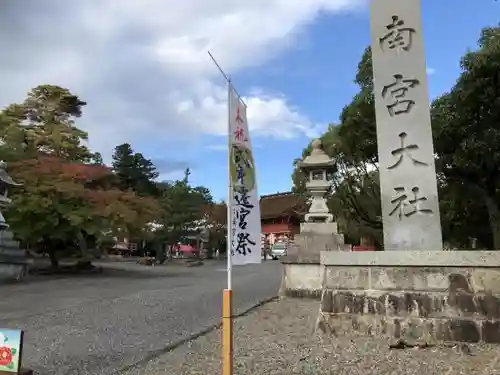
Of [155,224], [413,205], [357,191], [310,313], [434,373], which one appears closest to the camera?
[434,373]

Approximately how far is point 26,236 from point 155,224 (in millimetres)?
15568

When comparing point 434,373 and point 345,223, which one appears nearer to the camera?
point 434,373

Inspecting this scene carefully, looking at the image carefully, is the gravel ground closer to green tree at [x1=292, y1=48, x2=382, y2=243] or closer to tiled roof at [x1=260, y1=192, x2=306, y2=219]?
green tree at [x1=292, y1=48, x2=382, y2=243]

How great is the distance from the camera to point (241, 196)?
15.0 feet

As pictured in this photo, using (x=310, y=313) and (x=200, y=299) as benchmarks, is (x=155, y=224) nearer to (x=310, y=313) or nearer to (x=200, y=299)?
(x=200, y=299)

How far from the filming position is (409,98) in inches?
292

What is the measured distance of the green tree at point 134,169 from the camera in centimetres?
4319

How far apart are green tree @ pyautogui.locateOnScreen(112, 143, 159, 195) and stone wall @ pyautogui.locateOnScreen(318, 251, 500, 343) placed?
36.7 metres

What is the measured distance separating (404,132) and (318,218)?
441 cm

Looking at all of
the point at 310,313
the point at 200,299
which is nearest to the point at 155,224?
the point at 200,299

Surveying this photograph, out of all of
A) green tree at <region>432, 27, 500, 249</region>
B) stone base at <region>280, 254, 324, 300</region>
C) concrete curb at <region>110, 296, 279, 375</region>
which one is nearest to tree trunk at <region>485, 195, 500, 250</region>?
green tree at <region>432, 27, 500, 249</region>

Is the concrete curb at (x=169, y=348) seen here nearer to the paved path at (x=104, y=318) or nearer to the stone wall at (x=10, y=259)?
the paved path at (x=104, y=318)

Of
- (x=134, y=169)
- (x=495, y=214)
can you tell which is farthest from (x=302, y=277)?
(x=134, y=169)

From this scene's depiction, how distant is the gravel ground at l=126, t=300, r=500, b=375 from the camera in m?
A: 5.11
